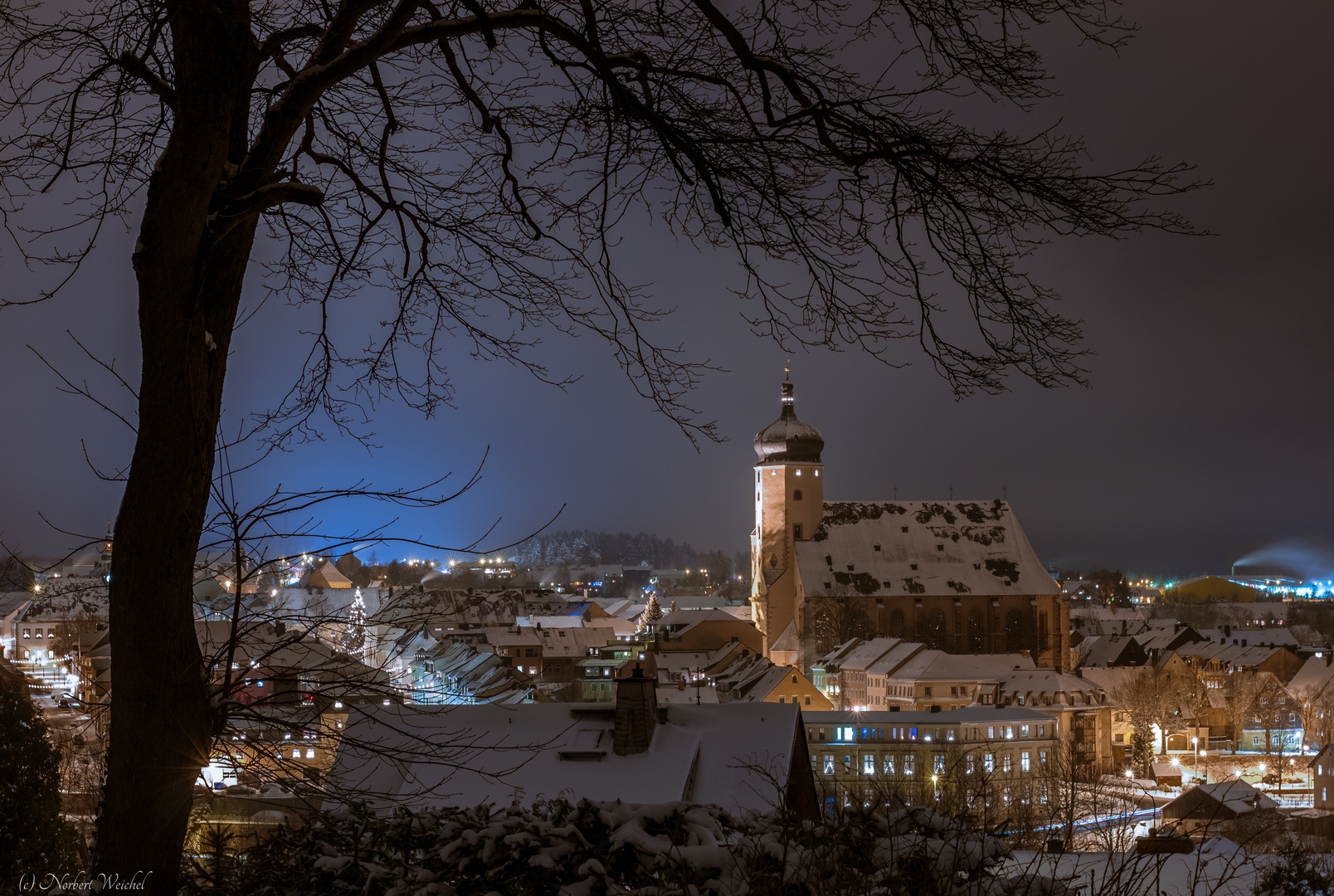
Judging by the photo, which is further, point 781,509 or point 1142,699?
point 781,509

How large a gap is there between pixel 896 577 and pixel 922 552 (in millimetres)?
2718

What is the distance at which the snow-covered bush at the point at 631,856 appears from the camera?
3959 mm

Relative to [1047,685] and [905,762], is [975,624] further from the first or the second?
[905,762]

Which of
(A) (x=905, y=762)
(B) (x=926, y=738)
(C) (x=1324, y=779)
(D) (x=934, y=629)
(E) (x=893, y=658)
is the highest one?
(D) (x=934, y=629)

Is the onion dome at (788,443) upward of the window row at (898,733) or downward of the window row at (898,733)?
upward

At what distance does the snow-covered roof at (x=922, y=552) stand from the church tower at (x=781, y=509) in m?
1.96

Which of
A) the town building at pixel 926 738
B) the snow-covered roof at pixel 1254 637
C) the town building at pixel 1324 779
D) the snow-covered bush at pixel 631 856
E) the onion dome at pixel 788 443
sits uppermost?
the onion dome at pixel 788 443

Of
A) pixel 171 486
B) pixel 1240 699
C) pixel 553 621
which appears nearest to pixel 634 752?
pixel 171 486

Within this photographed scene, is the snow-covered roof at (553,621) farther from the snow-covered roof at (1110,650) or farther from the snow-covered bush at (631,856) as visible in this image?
the snow-covered bush at (631,856)

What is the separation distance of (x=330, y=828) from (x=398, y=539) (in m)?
1.58

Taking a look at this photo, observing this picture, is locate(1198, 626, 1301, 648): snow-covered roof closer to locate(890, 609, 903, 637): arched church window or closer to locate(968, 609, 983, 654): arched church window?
locate(968, 609, 983, 654): arched church window

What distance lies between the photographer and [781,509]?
224 ft

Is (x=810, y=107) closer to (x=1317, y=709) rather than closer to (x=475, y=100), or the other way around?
(x=475, y=100)

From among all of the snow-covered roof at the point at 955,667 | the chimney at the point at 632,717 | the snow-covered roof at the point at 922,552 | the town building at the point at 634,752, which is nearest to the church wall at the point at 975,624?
the snow-covered roof at the point at 922,552
